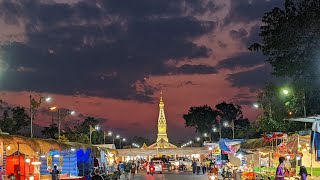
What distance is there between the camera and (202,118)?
11969cm

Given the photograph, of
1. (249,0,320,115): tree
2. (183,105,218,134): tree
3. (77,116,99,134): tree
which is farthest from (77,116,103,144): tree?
(249,0,320,115): tree

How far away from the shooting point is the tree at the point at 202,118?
392 ft

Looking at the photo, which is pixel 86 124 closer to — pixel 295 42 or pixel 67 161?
pixel 67 161

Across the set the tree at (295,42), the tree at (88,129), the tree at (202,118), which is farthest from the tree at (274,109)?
the tree at (202,118)

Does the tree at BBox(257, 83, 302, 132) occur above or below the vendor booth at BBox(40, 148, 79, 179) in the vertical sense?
above

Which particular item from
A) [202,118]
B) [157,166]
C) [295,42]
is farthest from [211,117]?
[295,42]

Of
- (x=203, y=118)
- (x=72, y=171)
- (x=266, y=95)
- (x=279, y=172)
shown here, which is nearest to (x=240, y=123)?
(x=203, y=118)

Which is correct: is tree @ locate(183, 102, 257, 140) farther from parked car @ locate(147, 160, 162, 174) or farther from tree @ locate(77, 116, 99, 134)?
parked car @ locate(147, 160, 162, 174)

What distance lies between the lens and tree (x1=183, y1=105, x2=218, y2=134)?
11962cm

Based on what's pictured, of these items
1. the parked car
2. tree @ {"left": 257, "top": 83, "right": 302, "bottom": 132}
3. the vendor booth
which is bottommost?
the parked car

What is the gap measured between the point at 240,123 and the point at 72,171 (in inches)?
3372

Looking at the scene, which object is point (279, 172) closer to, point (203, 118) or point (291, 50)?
point (291, 50)

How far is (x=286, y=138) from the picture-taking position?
26516mm

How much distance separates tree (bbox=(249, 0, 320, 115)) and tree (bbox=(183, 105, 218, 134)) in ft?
304
